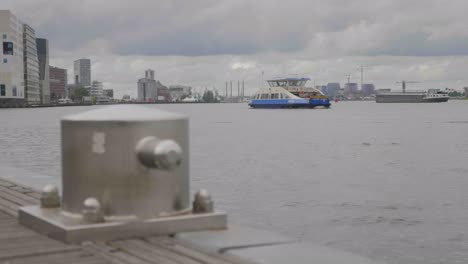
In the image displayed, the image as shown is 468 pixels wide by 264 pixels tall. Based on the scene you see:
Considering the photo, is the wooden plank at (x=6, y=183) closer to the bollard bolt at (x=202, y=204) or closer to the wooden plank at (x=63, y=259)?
the bollard bolt at (x=202, y=204)

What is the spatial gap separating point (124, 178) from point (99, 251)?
2.67 feet

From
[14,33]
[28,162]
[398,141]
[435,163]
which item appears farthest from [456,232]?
[14,33]

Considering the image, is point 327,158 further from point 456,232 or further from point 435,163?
point 456,232

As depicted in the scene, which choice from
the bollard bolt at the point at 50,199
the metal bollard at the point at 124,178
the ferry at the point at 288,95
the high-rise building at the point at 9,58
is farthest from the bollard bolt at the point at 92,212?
the high-rise building at the point at 9,58

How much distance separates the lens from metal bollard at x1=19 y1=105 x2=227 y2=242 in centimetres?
592

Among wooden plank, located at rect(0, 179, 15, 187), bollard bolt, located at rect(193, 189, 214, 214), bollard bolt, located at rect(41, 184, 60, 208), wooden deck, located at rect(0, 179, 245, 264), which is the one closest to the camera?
wooden deck, located at rect(0, 179, 245, 264)

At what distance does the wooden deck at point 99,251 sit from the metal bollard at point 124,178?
5.6 inches

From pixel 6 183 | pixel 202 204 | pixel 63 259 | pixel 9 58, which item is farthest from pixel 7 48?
pixel 63 259

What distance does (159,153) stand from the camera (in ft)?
19.3

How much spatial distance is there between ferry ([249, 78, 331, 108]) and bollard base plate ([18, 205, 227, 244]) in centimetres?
13842

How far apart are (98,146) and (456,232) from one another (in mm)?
10213

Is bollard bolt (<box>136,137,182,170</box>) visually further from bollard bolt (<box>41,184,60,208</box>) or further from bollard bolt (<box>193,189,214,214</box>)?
bollard bolt (<box>41,184,60,208</box>)

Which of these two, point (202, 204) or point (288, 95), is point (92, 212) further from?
point (288, 95)

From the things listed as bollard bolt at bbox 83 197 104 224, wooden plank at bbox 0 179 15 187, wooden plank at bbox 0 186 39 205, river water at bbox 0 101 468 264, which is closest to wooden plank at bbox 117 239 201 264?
bollard bolt at bbox 83 197 104 224
